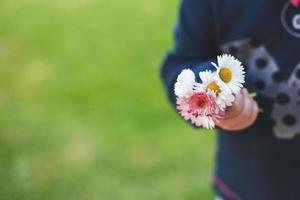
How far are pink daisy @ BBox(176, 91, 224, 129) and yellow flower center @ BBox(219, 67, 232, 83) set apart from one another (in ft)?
0.06

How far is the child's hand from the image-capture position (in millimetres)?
596

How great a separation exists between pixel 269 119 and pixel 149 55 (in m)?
1.28

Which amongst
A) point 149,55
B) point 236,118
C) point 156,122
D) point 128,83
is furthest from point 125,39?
point 236,118

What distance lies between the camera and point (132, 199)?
152 cm

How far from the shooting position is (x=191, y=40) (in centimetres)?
77

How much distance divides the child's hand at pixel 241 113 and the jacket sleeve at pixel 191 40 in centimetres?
11

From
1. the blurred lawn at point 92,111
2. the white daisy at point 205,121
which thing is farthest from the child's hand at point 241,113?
the blurred lawn at point 92,111

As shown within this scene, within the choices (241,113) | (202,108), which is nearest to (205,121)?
(202,108)

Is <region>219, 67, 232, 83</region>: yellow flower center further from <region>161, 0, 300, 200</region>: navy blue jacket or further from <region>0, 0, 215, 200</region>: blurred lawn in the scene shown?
<region>0, 0, 215, 200</region>: blurred lawn

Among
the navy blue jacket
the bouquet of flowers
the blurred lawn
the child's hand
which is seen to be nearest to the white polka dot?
the navy blue jacket

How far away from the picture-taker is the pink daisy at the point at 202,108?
0.50 metres

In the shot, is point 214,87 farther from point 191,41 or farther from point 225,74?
point 191,41

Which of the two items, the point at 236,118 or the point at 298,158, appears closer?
the point at 236,118

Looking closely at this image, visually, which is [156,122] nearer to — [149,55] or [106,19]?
[149,55]
